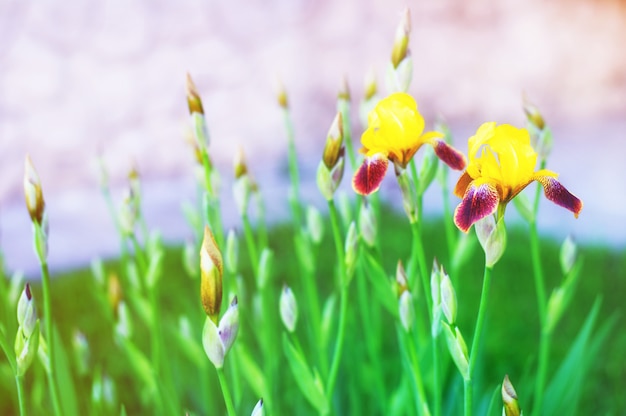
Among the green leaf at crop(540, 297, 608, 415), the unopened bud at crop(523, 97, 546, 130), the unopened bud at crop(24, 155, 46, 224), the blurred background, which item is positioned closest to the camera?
the unopened bud at crop(24, 155, 46, 224)

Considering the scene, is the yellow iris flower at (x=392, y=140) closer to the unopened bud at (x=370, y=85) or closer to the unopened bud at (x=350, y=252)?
the unopened bud at (x=350, y=252)

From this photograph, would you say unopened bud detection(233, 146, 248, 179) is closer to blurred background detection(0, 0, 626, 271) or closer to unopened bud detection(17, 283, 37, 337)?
unopened bud detection(17, 283, 37, 337)

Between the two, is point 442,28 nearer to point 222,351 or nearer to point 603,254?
point 603,254

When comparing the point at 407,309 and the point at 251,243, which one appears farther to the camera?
the point at 251,243

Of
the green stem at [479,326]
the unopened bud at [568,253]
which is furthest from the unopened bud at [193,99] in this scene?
the unopened bud at [568,253]

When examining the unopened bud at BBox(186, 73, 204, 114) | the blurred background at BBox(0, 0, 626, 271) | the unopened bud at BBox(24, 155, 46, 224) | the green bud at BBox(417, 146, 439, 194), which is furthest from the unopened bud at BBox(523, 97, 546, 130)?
Result: the blurred background at BBox(0, 0, 626, 271)

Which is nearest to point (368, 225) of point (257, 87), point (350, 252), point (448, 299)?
point (350, 252)

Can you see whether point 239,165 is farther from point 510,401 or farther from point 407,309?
point 510,401
